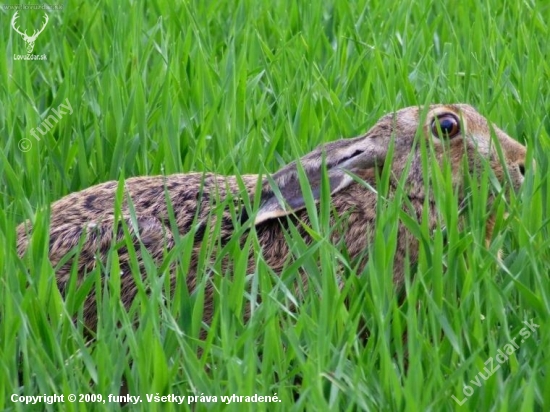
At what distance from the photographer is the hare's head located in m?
3.79

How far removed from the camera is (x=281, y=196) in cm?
364

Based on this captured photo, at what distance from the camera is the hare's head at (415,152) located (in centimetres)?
379

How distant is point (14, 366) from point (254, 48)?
107 inches

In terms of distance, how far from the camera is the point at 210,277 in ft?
11.5

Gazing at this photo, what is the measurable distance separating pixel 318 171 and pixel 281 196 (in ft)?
0.71

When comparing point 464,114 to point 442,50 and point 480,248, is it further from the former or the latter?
point 442,50

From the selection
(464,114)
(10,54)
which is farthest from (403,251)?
(10,54)

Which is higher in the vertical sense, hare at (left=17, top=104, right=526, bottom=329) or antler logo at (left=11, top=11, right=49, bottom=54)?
antler logo at (left=11, top=11, right=49, bottom=54)
